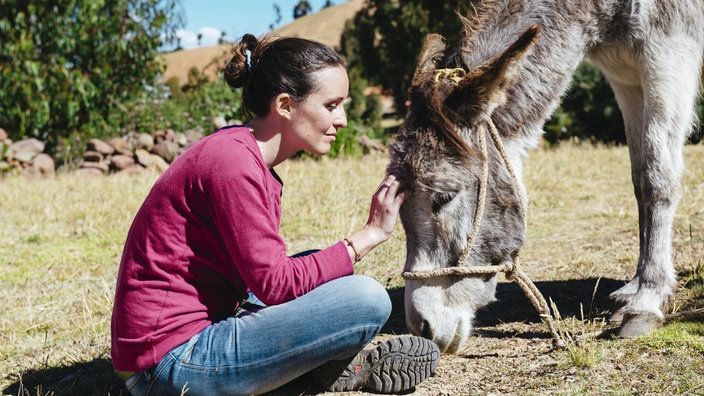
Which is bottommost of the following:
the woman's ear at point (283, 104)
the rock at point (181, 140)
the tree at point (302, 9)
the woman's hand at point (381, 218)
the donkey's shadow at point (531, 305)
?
the rock at point (181, 140)

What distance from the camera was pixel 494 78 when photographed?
8.74 ft

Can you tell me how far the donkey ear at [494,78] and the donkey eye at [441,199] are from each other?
38cm

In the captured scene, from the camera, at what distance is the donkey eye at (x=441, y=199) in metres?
2.79

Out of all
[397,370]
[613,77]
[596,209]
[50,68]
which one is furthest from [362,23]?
→ [397,370]

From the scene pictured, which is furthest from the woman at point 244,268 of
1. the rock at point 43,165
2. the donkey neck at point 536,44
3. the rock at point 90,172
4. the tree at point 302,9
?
the tree at point 302,9

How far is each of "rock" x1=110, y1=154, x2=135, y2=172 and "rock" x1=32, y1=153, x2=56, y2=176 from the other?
836 mm

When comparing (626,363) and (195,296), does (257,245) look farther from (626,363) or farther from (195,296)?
(626,363)

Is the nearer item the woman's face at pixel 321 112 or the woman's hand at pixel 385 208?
the woman's face at pixel 321 112

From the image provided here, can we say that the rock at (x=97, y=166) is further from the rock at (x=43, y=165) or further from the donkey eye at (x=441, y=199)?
the donkey eye at (x=441, y=199)

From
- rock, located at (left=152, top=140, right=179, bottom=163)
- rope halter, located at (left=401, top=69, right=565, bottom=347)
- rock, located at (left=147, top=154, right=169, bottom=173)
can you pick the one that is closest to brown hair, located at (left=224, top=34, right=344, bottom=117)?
rope halter, located at (left=401, top=69, right=565, bottom=347)

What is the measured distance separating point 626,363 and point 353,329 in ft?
3.75

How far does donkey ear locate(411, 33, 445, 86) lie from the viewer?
9.64ft

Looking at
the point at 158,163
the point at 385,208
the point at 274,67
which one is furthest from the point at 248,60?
the point at 158,163

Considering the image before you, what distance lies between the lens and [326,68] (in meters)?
2.41
